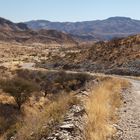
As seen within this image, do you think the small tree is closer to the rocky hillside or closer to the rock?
the rocky hillside

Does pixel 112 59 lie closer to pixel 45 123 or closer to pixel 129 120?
pixel 129 120

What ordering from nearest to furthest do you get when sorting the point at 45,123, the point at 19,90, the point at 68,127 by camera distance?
the point at 68,127 → the point at 45,123 → the point at 19,90

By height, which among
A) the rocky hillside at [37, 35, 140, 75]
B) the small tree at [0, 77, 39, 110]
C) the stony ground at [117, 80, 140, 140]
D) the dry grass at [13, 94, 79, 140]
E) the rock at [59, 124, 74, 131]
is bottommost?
the rocky hillside at [37, 35, 140, 75]

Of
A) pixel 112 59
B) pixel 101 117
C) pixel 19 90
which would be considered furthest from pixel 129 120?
pixel 112 59

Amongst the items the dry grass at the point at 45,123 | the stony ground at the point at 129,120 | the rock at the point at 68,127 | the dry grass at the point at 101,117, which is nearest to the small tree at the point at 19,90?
the stony ground at the point at 129,120

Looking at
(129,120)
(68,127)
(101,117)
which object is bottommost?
(129,120)

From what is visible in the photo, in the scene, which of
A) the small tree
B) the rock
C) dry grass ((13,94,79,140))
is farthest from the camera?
the small tree

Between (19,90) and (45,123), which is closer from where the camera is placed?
(45,123)

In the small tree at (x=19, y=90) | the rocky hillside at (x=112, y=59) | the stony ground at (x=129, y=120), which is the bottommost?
the rocky hillside at (x=112, y=59)

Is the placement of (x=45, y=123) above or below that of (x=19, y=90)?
above

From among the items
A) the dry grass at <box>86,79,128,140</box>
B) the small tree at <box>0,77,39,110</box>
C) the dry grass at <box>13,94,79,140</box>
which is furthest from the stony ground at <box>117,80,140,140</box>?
the small tree at <box>0,77,39,110</box>

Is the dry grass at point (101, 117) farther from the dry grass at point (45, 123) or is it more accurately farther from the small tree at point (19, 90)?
the small tree at point (19, 90)

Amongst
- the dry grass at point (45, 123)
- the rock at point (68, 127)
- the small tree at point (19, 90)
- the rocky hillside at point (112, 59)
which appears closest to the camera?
the dry grass at point (45, 123)

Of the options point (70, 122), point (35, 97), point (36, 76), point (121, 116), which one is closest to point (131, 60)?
point (36, 76)
